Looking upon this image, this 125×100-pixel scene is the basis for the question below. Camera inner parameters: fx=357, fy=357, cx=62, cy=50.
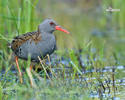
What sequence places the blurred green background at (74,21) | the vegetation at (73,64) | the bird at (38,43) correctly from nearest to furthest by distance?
the vegetation at (73,64) → the bird at (38,43) → the blurred green background at (74,21)

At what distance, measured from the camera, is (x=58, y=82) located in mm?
4789

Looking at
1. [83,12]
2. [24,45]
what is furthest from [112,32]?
[24,45]

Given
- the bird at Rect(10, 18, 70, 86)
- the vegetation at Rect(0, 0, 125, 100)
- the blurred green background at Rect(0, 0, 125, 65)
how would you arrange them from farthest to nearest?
the blurred green background at Rect(0, 0, 125, 65) → the bird at Rect(10, 18, 70, 86) → the vegetation at Rect(0, 0, 125, 100)

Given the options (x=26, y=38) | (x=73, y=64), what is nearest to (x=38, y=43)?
(x=26, y=38)

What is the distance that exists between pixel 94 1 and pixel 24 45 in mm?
9220

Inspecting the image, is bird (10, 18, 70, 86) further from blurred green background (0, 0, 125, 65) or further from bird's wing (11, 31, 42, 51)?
blurred green background (0, 0, 125, 65)

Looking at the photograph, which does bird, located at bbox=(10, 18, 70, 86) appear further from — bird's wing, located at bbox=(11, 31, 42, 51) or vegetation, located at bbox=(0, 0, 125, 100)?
vegetation, located at bbox=(0, 0, 125, 100)

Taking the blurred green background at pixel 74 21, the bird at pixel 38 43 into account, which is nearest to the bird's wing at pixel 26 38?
the bird at pixel 38 43

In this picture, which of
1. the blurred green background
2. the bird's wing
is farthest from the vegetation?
the bird's wing

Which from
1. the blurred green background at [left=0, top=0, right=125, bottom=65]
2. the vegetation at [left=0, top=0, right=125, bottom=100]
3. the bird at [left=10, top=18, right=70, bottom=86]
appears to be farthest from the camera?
the blurred green background at [left=0, top=0, right=125, bottom=65]

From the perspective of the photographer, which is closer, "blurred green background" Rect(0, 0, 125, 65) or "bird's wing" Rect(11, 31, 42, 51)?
"bird's wing" Rect(11, 31, 42, 51)

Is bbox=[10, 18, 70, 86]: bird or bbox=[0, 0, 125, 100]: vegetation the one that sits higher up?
bbox=[10, 18, 70, 86]: bird

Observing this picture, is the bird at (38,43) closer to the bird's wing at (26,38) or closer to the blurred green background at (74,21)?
the bird's wing at (26,38)

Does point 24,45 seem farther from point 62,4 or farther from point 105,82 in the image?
point 62,4
